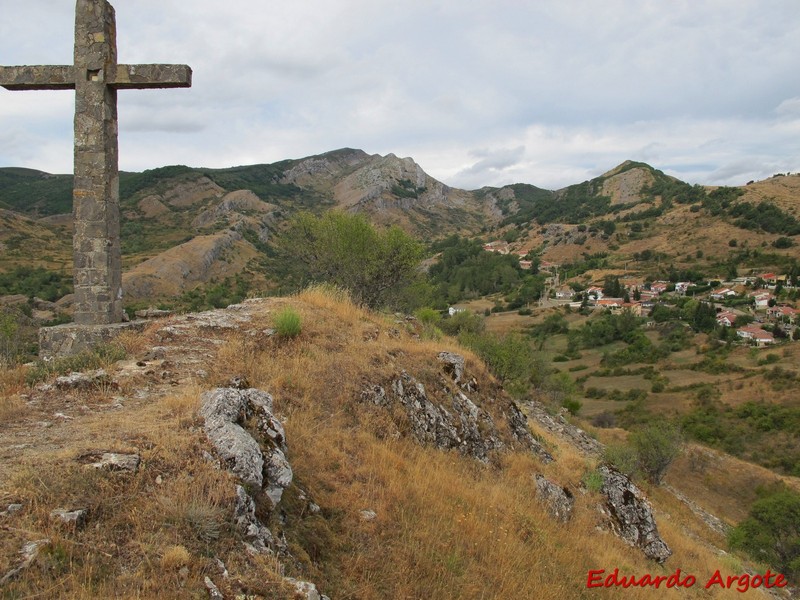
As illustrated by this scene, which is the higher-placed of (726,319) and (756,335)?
(726,319)

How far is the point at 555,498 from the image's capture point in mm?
7949

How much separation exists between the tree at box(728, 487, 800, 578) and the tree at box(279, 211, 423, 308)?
1847 centimetres

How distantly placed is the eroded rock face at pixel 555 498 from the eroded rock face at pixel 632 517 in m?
1.19

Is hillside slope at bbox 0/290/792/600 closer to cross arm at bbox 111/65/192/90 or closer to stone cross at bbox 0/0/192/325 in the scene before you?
stone cross at bbox 0/0/192/325

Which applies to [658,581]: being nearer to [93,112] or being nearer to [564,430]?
[93,112]

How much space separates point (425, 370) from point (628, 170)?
719 feet

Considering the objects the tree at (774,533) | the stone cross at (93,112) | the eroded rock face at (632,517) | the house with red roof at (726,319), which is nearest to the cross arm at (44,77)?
the stone cross at (93,112)

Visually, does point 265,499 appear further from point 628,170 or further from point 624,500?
point 628,170

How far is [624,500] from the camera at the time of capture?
9.41 m

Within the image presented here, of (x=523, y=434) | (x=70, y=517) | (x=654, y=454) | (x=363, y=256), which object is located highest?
(x=363, y=256)

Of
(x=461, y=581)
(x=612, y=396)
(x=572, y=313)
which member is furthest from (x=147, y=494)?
(x=572, y=313)

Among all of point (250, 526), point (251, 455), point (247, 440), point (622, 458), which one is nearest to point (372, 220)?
point (622, 458)

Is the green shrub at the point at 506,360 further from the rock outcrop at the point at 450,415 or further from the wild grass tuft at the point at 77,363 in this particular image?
the wild grass tuft at the point at 77,363

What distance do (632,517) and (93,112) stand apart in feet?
40.9
